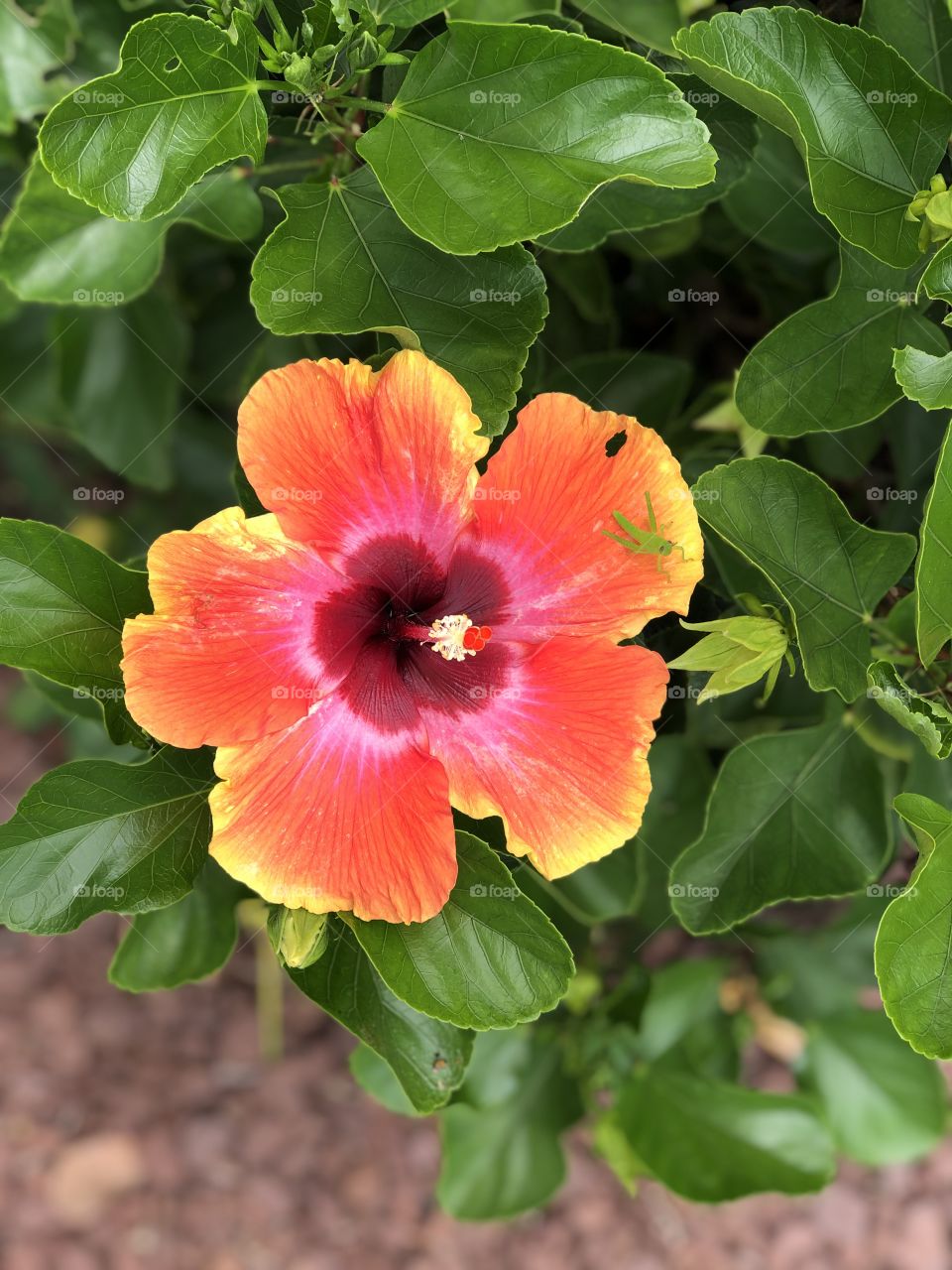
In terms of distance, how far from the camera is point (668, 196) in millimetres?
1329

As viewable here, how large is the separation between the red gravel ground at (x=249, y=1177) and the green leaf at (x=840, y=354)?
5.75 feet

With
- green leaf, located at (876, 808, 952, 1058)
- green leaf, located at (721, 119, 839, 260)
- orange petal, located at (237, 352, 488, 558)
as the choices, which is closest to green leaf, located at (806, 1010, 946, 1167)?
green leaf, located at (876, 808, 952, 1058)

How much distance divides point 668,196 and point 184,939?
106cm

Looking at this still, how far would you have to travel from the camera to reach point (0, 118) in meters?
1.49

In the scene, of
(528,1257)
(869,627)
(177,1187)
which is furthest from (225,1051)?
(869,627)

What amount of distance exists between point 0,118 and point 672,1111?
172cm

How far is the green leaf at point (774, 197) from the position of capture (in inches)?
58.2

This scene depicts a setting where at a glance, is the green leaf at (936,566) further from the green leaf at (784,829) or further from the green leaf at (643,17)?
the green leaf at (643,17)

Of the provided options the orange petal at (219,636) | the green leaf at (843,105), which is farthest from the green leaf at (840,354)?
the orange petal at (219,636)

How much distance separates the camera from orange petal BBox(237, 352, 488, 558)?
1.04 meters

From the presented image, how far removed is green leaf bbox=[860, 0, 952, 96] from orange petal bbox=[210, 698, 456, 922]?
92 centimetres

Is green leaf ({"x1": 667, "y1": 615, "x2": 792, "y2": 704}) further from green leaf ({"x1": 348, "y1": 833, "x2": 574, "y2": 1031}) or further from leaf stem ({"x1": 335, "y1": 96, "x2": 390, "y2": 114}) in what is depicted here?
leaf stem ({"x1": 335, "y1": 96, "x2": 390, "y2": 114})

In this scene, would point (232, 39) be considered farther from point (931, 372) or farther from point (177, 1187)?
point (177, 1187)

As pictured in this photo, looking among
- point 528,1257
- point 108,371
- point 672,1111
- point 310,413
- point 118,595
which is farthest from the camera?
point 528,1257
